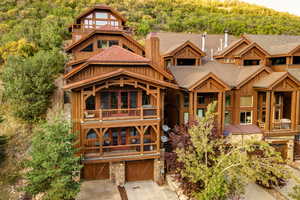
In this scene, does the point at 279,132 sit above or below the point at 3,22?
below

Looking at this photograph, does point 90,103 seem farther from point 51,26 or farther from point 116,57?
point 51,26

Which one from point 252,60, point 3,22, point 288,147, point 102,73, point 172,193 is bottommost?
point 172,193

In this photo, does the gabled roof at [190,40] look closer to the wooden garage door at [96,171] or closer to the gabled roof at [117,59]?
the gabled roof at [117,59]

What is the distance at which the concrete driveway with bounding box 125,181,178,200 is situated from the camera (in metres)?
14.0

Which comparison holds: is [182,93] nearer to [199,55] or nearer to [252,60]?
[199,55]

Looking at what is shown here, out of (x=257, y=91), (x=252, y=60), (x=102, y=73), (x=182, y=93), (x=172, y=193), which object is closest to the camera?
(x=172, y=193)

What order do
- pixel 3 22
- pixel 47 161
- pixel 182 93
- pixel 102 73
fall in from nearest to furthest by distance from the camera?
1. pixel 47 161
2. pixel 102 73
3. pixel 182 93
4. pixel 3 22

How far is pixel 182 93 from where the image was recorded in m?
18.6

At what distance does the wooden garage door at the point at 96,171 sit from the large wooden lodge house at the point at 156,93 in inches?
2.7

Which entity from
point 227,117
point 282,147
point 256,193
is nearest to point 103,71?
point 227,117

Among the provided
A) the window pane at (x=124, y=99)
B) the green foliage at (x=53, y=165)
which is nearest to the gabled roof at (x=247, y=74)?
the window pane at (x=124, y=99)

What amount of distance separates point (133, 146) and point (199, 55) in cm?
1081

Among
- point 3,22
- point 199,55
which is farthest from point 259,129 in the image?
point 3,22

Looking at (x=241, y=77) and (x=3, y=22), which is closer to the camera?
(x=241, y=77)
